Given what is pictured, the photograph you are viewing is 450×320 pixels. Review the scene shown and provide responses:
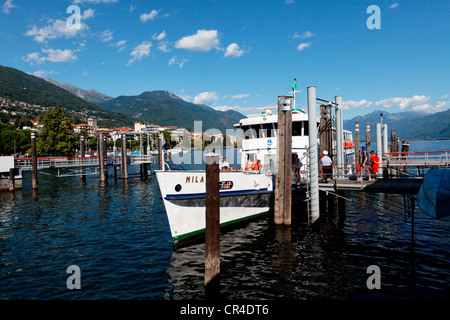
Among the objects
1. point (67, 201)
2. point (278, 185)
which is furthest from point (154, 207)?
point (278, 185)

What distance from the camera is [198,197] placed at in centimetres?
1187

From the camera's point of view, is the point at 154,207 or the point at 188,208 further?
the point at 154,207

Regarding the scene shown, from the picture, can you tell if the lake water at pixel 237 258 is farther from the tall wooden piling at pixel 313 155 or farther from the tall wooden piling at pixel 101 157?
the tall wooden piling at pixel 101 157

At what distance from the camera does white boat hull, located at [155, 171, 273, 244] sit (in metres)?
11.2

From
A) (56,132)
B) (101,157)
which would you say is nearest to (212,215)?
(101,157)

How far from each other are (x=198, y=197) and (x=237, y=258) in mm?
2940

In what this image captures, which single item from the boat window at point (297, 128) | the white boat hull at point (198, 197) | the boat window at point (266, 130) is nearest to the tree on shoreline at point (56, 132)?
the boat window at point (266, 130)

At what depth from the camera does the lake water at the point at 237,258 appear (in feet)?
26.0

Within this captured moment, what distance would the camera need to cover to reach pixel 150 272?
30.1 feet

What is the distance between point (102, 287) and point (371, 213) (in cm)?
1499

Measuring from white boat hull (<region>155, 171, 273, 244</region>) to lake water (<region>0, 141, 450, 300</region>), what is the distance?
698 millimetres

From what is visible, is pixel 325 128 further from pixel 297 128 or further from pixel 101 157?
pixel 101 157

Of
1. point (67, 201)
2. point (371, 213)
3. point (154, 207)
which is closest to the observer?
point (371, 213)
